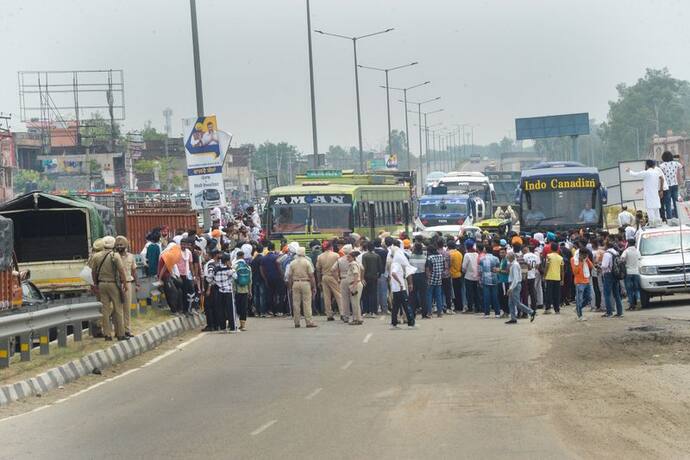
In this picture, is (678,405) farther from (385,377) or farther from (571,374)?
(385,377)

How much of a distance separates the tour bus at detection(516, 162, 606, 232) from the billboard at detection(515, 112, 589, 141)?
234 ft

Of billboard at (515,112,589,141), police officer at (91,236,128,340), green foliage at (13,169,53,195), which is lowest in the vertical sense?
police officer at (91,236,128,340)

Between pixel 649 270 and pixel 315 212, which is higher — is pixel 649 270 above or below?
below

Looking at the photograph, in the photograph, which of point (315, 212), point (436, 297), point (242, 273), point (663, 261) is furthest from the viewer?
point (315, 212)

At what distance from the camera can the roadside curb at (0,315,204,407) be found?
51.9 feet

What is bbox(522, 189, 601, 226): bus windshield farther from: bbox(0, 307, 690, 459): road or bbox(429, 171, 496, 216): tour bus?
bbox(429, 171, 496, 216): tour bus

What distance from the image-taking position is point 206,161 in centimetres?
2786

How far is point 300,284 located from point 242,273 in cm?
120

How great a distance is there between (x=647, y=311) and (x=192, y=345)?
31.9ft

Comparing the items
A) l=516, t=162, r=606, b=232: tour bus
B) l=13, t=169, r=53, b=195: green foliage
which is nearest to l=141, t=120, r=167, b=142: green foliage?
l=13, t=169, r=53, b=195: green foliage

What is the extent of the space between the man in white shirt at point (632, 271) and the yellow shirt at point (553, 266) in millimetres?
1489

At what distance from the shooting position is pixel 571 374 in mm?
15641

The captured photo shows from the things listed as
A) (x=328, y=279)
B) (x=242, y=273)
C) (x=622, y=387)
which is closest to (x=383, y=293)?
(x=328, y=279)

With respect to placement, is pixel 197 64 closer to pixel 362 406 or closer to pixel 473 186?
pixel 362 406
